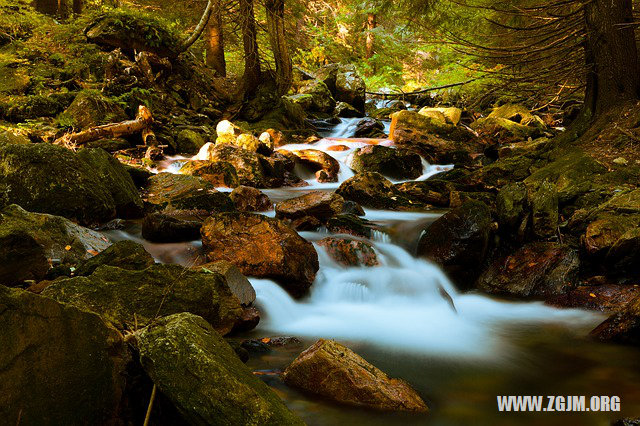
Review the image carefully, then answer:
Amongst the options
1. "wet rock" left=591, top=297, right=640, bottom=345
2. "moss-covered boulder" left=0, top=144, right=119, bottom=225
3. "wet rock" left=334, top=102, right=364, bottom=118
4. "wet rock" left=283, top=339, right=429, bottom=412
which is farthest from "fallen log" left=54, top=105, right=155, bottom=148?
"wet rock" left=334, top=102, right=364, bottom=118

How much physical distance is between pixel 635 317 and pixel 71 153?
271 inches

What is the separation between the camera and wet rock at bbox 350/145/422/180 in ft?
36.5

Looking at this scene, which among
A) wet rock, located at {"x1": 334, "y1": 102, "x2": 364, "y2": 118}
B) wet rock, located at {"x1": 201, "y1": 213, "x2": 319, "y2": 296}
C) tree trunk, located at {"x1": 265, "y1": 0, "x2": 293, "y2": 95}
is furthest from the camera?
wet rock, located at {"x1": 334, "y1": 102, "x2": 364, "y2": 118}

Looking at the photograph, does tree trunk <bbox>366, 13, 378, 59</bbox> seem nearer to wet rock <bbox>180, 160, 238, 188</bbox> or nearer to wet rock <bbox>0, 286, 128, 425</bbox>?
wet rock <bbox>180, 160, 238, 188</bbox>

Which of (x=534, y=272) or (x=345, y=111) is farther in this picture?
(x=345, y=111)

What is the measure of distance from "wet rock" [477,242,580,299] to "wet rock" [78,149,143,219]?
523cm

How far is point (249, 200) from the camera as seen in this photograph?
760 cm

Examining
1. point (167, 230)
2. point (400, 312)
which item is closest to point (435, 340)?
point (400, 312)

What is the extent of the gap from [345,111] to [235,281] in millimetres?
15603

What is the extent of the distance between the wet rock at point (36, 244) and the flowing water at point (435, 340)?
1006 mm

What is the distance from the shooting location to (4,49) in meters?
10.5

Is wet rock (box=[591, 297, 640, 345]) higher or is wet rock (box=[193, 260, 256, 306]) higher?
wet rock (box=[193, 260, 256, 306])

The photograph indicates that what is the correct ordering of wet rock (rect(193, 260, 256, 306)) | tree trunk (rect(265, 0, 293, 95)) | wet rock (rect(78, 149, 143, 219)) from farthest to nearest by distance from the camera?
tree trunk (rect(265, 0, 293, 95)), wet rock (rect(78, 149, 143, 219)), wet rock (rect(193, 260, 256, 306))

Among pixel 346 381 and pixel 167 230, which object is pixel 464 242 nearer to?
pixel 346 381
